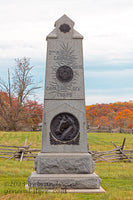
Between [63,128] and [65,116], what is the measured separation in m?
0.34

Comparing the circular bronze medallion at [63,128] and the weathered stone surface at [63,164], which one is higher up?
the circular bronze medallion at [63,128]

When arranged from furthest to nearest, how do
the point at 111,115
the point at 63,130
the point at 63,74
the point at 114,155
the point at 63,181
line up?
the point at 111,115 < the point at 114,155 < the point at 63,74 < the point at 63,130 < the point at 63,181

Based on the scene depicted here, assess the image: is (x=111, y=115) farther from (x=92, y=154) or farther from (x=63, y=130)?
(x=63, y=130)

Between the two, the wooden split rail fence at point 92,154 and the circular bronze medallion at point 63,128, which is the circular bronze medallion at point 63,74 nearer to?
the circular bronze medallion at point 63,128

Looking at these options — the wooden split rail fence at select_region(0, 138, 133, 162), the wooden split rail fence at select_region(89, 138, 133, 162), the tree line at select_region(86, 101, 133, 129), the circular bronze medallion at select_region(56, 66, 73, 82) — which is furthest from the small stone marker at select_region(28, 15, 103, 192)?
the tree line at select_region(86, 101, 133, 129)

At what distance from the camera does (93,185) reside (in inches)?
302

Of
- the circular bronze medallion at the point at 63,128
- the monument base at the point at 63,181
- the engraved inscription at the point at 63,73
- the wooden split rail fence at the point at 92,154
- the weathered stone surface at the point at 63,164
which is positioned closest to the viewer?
the monument base at the point at 63,181

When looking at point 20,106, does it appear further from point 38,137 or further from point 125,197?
point 125,197

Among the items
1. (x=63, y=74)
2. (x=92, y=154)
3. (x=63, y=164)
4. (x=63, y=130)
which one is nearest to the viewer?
(x=63, y=164)

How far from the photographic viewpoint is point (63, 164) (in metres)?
7.97

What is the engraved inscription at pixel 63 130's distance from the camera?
830cm

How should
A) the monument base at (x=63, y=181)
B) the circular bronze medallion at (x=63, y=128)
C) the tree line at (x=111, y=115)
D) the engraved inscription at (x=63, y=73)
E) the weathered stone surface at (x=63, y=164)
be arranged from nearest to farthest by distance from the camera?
the monument base at (x=63, y=181) → the weathered stone surface at (x=63, y=164) → the circular bronze medallion at (x=63, y=128) → the engraved inscription at (x=63, y=73) → the tree line at (x=111, y=115)

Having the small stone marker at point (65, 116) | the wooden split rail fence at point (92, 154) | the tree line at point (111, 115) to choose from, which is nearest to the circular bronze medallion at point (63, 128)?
the small stone marker at point (65, 116)

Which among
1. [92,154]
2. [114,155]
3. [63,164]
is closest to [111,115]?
[114,155]
